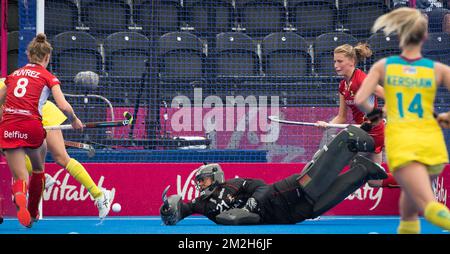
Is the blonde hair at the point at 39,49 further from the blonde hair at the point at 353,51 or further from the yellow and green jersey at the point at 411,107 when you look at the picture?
the yellow and green jersey at the point at 411,107

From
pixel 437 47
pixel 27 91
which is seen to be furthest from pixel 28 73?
pixel 437 47

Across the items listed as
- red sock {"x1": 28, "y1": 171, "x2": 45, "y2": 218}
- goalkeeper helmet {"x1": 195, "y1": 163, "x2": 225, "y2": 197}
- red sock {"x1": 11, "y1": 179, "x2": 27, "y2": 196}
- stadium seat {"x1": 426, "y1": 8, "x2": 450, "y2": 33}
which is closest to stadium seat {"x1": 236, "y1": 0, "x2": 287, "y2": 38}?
stadium seat {"x1": 426, "y1": 8, "x2": 450, "y2": 33}

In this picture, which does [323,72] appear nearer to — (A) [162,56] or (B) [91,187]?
(A) [162,56]

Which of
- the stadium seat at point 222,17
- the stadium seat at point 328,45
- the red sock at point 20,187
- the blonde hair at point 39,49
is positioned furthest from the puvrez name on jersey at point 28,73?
the stadium seat at point 328,45

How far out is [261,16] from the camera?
12188 millimetres

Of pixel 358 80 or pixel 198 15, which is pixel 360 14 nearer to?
pixel 198 15

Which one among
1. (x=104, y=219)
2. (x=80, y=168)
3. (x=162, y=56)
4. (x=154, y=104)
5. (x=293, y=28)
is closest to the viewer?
(x=80, y=168)

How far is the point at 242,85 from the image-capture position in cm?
1114

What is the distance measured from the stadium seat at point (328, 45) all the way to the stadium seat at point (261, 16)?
1.91 feet

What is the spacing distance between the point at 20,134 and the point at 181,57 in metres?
4.00

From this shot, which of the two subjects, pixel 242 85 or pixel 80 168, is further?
pixel 242 85

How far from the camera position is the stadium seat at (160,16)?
38.3ft

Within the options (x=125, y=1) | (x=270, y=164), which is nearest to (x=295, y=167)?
(x=270, y=164)

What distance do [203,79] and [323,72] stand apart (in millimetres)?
1513
